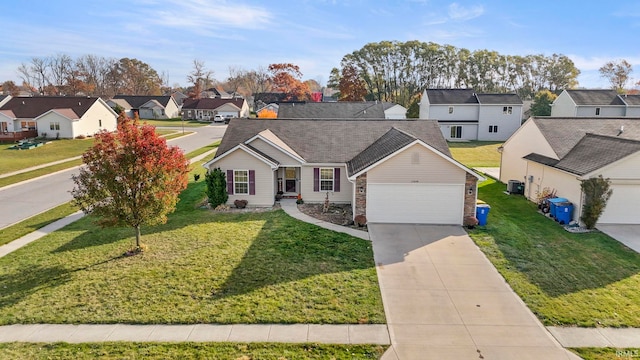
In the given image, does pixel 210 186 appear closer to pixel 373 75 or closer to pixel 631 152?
pixel 631 152

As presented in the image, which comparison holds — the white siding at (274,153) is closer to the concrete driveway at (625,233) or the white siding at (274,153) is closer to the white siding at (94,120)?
the concrete driveway at (625,233)

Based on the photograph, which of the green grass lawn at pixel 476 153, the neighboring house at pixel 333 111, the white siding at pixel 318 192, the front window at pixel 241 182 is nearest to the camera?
the front window at pixel 241 182

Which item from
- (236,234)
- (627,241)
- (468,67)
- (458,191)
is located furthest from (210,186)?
(468,67)

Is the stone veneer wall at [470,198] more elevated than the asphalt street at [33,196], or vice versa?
the stone veneer wall at [470,198]

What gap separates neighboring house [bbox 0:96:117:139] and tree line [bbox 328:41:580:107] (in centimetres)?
4389

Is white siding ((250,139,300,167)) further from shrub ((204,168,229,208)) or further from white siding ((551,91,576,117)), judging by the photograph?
white siding ((551,91,576,117))

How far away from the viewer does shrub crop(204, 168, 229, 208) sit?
21.6 m

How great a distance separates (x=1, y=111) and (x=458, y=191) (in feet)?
177

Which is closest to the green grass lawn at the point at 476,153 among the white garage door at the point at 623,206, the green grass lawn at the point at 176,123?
the white garage door at the point at 623,206

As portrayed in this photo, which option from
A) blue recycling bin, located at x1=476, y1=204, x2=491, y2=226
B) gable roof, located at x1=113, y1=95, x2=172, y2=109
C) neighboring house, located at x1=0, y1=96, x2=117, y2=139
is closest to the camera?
blue recycling bin, located at x1=476, y1=204, x2=491, y2=226

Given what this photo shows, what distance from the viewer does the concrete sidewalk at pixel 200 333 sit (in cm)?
1001

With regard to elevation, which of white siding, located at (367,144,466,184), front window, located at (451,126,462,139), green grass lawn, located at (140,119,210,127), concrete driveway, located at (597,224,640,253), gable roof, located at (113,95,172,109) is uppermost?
gable roof, located at (113,95,172,109)

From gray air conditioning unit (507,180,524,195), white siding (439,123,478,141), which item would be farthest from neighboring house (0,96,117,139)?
gray air conditioning unit (507,180,524,195)

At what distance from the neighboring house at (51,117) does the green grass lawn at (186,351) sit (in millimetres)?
42647
